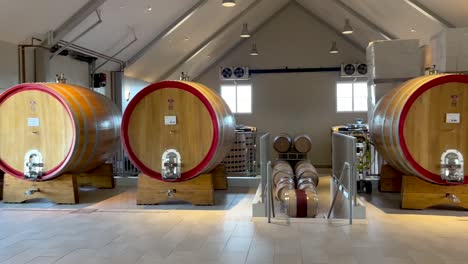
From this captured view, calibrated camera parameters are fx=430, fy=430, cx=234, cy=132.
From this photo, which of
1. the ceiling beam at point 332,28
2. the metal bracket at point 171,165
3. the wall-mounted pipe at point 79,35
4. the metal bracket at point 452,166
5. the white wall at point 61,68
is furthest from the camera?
the ceiling beam at point 332,28

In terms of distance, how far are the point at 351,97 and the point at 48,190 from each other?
395 inches

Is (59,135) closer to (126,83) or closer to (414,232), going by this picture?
(414,232)

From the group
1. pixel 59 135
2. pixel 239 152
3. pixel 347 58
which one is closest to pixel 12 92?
pixel 59 135

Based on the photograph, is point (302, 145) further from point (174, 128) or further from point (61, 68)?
point (61, 68)

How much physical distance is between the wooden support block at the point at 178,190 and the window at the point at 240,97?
865cm

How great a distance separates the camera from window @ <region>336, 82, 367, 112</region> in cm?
1311

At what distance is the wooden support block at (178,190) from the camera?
5.00m

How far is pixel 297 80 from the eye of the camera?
522 inches

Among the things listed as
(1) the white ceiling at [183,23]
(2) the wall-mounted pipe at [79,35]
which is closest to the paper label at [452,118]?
(1) the white ceiling at [183,23]

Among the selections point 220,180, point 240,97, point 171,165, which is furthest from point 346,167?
point 240,97

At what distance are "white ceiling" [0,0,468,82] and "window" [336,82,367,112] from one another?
130cm

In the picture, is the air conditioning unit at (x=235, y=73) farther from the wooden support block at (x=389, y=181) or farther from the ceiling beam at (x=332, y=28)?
the wooden support block at (x=389, y=181)

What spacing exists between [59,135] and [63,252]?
84.3 inches

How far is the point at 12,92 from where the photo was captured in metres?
5.11
